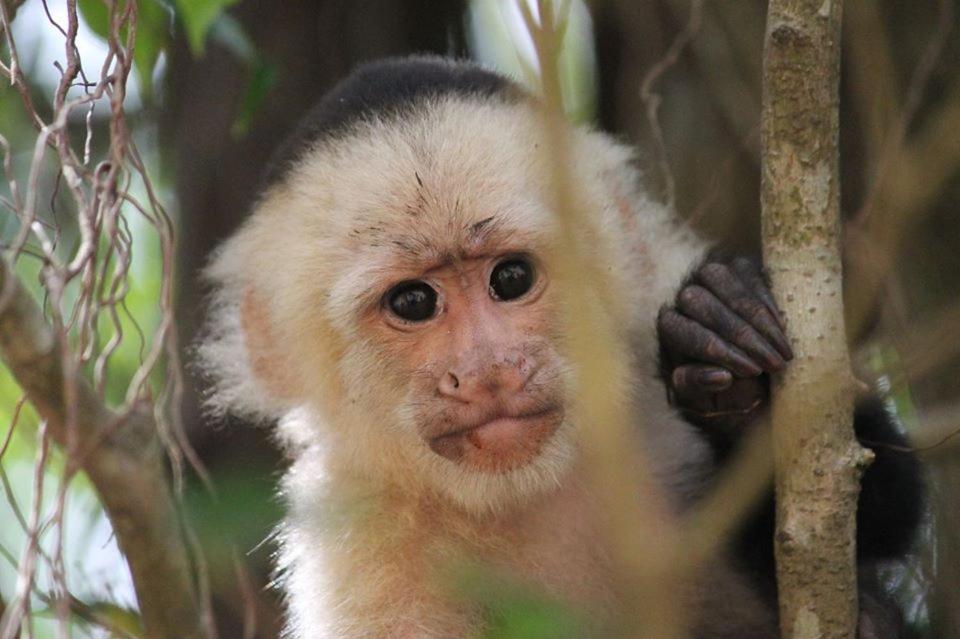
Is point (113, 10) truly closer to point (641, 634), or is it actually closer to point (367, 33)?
point (641, 634)

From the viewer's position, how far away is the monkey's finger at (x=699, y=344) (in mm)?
2721

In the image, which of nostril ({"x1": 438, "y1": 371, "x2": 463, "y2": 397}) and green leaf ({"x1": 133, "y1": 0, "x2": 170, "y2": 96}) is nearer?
nostril ({"x1": 438, "y1": 371, "x2": 463, "y2": 397})

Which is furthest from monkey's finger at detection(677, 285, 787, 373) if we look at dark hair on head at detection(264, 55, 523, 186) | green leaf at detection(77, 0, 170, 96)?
green leaf at detection(77, 0, 170, 96)

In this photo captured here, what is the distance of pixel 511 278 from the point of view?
3184mm

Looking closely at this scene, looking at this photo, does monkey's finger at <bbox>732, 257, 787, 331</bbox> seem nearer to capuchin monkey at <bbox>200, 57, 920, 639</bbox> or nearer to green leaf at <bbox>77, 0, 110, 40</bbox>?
capuchin monkey at <bbox>200, 57, 920, 639</bbox>

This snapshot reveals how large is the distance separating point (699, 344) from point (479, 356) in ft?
1.71

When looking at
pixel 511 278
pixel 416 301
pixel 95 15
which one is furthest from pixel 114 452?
pixel 95 15

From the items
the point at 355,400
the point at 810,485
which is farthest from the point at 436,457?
the point at 810,485

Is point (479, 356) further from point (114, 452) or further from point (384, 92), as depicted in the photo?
point (114, 452)

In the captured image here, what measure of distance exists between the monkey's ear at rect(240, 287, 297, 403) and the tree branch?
1435mm

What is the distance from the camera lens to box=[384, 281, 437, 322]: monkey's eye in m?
3.19

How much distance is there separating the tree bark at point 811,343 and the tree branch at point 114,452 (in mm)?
1199

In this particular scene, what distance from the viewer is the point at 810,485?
2.42 meters

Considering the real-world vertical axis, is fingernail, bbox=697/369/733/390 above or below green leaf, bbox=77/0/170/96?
below
